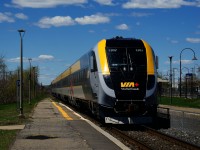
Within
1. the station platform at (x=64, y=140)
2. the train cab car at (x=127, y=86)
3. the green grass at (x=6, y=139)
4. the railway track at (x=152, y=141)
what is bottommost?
the railway track at (x=152, y=141)

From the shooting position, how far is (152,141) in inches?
568

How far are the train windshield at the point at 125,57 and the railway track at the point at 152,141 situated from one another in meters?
2.66

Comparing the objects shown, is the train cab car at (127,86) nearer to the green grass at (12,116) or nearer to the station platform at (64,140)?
the station platform at (64,140)

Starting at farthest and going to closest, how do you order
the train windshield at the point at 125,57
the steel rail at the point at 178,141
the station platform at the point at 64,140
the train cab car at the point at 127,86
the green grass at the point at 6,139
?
the train windshield at the point at 125,57, the train cab car at the point at 127,86, the steel rail at the point at 178,141, the station platform at the point at 64,140, the green grass at the point at 6,139

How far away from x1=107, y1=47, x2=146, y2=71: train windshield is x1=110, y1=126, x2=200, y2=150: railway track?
266 centimetres

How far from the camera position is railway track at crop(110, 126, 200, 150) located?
1276cm

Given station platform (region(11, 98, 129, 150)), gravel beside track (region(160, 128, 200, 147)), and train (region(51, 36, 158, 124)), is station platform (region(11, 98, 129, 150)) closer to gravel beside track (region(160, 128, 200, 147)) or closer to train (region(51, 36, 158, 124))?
train (region(51, 36, 158, 124))

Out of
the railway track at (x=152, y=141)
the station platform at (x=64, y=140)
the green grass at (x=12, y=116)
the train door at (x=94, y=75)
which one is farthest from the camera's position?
the green grass at (x=12, y=116)

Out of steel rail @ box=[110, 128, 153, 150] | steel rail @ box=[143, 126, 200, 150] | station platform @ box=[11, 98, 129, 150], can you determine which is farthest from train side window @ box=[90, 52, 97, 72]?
steel rail @ box=[143, 126, 200, 150]

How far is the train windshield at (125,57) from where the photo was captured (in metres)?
17.5

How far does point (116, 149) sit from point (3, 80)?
181ft

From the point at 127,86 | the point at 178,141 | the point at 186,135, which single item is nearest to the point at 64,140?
the point at 178,141

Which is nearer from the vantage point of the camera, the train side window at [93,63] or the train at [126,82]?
the train at [126,82]

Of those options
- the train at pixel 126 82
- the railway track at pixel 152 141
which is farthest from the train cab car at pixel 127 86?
the railway track at pixel 152 141
